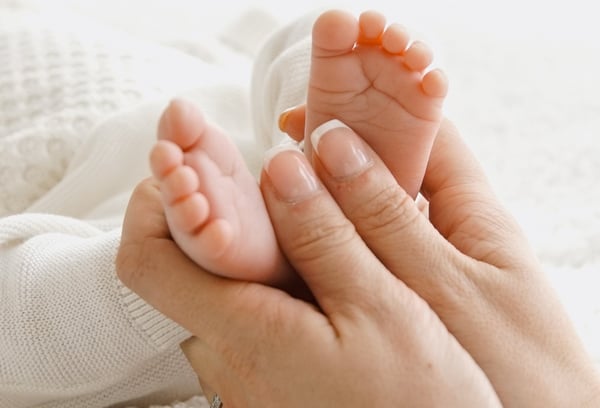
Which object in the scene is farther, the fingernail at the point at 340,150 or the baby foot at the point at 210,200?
the fingernail at the point at 340,150

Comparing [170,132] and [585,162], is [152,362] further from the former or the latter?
[585,162]

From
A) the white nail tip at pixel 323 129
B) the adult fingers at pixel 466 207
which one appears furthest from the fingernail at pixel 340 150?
the adult fingers at pixel 466 207

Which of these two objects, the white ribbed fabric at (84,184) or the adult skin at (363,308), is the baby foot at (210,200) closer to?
the adult skin at (363,308)

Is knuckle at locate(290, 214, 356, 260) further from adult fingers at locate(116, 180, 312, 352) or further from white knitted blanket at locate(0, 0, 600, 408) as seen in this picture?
white knitted blanket at locate(0, 0, 600, 408)

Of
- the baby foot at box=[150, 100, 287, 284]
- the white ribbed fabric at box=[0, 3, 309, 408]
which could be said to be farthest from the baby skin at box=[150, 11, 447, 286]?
the white ribbed fabric at box=[0, 3, 309, 408]

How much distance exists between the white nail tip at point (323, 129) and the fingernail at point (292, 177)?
0.11 feet

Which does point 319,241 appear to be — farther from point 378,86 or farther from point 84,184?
point 84,184

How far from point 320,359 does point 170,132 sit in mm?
178

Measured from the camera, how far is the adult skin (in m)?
0.58

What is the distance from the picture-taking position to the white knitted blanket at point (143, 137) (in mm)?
768

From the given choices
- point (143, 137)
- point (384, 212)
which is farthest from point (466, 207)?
point (143, 137)

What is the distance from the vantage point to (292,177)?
2.10 feet

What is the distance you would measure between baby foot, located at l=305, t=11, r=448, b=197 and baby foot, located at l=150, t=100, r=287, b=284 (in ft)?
0.33

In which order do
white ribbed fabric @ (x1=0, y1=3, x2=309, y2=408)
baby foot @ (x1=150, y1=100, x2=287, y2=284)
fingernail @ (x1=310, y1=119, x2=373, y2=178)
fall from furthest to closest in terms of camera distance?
1. white ribbed fabric @ (x1=0, y1=3, x2=309, y2=408)
2. fingernail @ (x1=310, y1=119, x2=373, y2=178)
3. baby foot @ (x1=150, y1=100, x2=287, y2=284)
